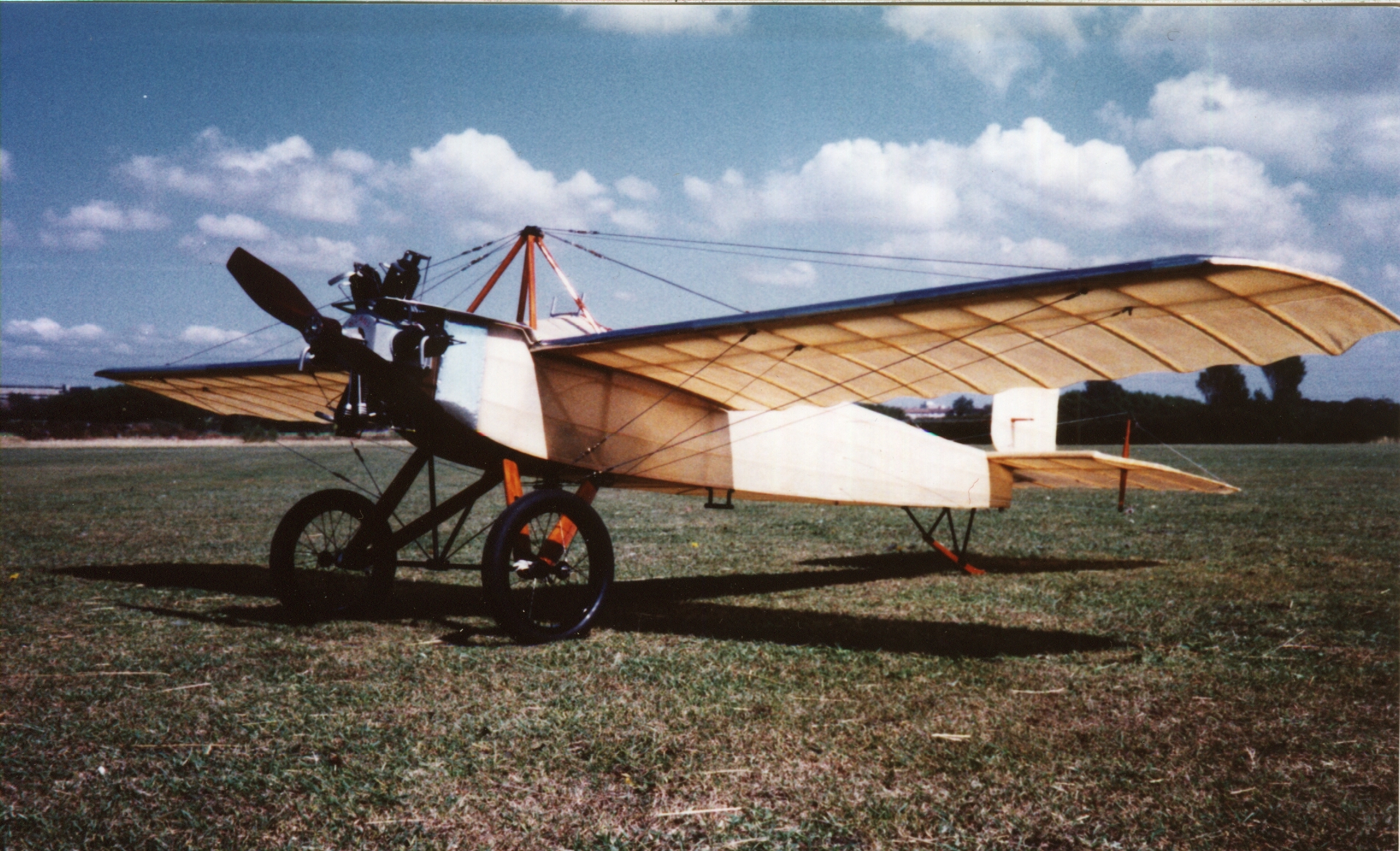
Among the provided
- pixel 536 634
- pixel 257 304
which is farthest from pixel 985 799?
pixel 257 304

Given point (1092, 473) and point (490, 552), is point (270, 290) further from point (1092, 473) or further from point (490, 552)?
point (1092, 473)

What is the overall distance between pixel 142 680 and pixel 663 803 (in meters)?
3.32

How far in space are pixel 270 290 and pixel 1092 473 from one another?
7.55 meters

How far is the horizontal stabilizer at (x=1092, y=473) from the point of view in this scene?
7.30 metres

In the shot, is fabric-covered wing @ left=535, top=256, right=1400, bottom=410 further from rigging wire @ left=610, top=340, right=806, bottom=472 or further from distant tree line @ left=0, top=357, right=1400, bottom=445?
distant tree line @ left=0, top=357, right=1400, bottom=445

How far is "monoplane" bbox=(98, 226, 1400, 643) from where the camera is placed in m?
4.38

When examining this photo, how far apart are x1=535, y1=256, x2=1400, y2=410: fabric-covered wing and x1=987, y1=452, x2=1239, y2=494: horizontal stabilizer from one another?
82.5 inches

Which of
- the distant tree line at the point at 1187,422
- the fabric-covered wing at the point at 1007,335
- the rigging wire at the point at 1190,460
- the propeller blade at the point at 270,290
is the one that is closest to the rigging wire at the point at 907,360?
the fabric-covered wing at the point at 1007,335

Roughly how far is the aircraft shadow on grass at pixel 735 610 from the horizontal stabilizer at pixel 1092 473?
897 millimetres

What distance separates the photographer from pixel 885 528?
1227cm

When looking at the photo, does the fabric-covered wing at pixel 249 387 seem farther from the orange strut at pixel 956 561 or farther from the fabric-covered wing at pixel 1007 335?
the orange strut at pixel 956 561

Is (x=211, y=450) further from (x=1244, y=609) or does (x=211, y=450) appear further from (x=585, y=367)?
(x=1244, y=609)

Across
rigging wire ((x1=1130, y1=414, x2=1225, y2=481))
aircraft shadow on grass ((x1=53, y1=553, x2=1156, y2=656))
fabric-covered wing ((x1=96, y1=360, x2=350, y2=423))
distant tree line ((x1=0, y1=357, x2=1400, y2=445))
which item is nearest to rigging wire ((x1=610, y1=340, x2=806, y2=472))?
aircraft shadow on grass ((x1=53, y1=553, x2=1156, y2=656))

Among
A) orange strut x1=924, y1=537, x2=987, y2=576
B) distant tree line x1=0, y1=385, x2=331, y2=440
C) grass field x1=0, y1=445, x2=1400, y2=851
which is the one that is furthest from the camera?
distant tree line x1=0, y1=385, x2=331, y2=440
